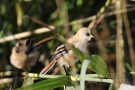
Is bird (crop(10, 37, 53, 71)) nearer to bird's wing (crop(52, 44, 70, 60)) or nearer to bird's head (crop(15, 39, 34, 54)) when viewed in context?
bird's head (crop(15, 39, 34, 54))

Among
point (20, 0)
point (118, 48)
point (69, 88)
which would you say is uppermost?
point (20, 0)

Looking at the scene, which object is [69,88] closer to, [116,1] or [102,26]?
[116,1]

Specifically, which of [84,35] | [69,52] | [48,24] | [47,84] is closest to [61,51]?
[69,52]

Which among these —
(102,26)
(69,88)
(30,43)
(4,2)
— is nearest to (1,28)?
(4,2)

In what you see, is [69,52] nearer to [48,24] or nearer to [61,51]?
[61,51]

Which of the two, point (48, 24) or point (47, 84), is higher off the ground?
point (48, 24)

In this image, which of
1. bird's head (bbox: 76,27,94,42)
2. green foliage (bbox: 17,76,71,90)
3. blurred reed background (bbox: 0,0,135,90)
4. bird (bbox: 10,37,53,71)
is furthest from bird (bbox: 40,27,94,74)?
blurred reed background (bbox: 0,0,135,90)

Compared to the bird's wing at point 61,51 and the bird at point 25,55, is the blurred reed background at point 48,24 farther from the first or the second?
the bird's wing at point 61,51

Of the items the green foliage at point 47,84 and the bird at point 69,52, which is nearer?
the green foliage at point 47,84

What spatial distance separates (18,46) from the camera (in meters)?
2.44

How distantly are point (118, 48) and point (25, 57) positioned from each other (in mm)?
684

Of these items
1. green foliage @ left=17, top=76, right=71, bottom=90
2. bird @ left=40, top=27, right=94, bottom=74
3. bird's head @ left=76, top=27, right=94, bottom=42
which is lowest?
green foliage @ left=17, top=76, right=71, bottom=90

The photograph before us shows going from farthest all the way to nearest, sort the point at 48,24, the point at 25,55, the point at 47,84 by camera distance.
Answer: the point at 48,24 < the point at 25,55 < the point at 47,84

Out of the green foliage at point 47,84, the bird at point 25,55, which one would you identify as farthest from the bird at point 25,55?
the green foliage at point 47,84
